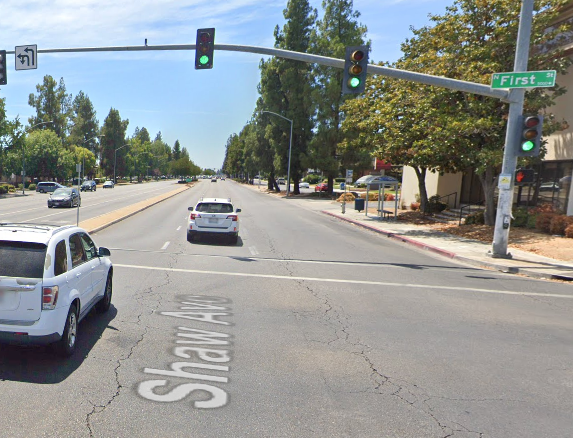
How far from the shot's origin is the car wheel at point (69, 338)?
4980 mm

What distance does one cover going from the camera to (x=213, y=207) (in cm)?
1593

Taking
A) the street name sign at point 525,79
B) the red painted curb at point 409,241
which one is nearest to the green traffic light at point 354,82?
the street name sign at point 525,79

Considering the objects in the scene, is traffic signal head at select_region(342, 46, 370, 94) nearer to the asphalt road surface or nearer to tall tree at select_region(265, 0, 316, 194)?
the asphalt road surface

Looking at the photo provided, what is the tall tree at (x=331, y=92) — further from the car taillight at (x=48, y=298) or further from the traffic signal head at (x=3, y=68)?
the car taillight at (x=48, y=298)

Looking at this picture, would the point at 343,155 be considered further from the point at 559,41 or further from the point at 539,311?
the point at 539,311

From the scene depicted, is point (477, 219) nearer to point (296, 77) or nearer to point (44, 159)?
point (296, 77)

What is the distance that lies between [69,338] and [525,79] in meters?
12.7

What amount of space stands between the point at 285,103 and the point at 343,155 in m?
14.1

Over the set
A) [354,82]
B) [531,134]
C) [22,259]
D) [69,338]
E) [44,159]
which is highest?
[354,82]

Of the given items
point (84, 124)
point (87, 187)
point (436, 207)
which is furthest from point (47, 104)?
point (436, 207)

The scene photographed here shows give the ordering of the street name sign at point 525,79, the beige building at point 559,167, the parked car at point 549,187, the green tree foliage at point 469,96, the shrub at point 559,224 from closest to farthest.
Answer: the street name sign at point 525,79 → the shrub at point 559,224 → the green tree foliage at point 469,96 → the beige building at point 559,167 → the parked car at point 549,187

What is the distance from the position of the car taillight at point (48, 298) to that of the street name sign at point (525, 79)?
484 inches

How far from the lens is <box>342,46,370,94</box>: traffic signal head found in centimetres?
1110

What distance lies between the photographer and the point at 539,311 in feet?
27.6
